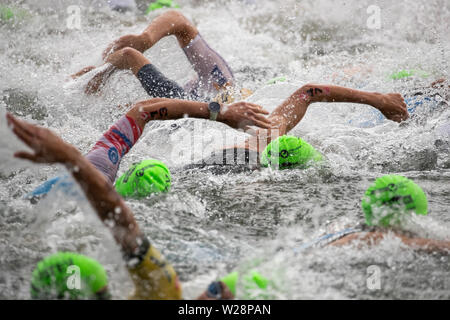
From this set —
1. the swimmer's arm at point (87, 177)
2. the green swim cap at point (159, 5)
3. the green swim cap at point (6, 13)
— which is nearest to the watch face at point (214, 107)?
the swimmer's arm at point (87, 177)

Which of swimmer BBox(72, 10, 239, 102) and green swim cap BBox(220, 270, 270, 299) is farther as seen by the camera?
swimmer BBox(72, 10, 239, 102)

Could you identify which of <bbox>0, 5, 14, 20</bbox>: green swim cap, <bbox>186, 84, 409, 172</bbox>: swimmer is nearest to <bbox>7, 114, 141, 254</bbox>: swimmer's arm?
<bbox>186, 84, 409, 172</bbox>: swimmer

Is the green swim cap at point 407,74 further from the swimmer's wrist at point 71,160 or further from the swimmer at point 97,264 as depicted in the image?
the swimmer's wrist at point 71,160

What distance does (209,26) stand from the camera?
8.99 m

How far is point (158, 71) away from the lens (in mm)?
4812

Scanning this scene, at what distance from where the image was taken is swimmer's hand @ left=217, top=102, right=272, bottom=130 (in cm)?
359

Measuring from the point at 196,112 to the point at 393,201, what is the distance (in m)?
1.50

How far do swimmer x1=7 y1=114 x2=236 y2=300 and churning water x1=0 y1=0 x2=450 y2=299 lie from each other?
137 mm

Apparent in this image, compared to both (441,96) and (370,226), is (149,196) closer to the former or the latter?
(370,226)

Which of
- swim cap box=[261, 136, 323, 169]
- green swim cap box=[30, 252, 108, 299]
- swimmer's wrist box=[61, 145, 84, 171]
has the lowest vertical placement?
green swim cap box=[30, 252, 108, 299]

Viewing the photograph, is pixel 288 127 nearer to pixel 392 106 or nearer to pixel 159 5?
pixel 392 106

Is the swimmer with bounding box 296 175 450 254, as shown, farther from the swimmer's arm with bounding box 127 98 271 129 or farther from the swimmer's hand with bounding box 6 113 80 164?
the swimmer's hand with bounding box 6 113 80 164

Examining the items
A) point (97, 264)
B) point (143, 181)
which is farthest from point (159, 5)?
point (97, 264)

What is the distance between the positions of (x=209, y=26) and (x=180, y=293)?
284 inches
